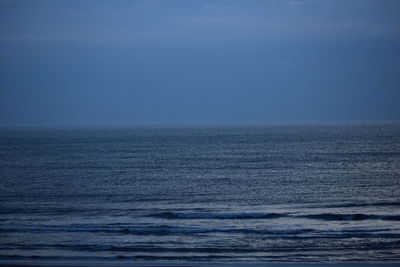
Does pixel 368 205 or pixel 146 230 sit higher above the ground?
pixel 146 230

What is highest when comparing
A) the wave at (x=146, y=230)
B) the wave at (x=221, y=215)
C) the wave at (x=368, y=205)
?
the wave at (x=146, y=230)

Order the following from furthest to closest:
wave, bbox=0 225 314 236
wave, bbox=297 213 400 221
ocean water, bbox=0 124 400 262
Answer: wave, bbox=297 213 400 221
wave, bbox=0 225 314 236
ocean water, bbox=0 124 400 262

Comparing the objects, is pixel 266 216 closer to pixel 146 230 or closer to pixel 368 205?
pixel 146 230

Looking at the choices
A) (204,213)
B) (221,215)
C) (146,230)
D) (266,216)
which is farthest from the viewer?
(204,213)

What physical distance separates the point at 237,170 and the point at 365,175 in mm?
12710

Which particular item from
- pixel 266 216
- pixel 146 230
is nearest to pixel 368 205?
pixel 266 216

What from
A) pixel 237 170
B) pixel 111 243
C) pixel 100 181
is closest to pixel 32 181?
pixel 100 181

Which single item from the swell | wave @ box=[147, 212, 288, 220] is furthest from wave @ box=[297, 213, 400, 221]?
wave @ box=[147, 212, 288, 220]

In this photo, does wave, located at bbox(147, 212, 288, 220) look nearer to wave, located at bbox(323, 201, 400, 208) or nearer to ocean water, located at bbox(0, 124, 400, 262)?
ocean water, located at bbox(0, 124, 400, 262)

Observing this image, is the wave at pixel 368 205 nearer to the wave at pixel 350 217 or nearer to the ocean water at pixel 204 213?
the ocean water at pixel 204 213

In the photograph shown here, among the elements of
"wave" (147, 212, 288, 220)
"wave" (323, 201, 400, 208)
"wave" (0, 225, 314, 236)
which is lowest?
"wave" (323, 201, 400, 208)

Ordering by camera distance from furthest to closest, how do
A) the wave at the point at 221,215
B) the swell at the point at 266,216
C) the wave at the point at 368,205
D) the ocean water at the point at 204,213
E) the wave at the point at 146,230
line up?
the wave at the point at 368,205 < the wave at the point at 221,215 < the swell at the point at 266,216 < the wave at the point at 146,230 < the ocean water at the point at 204,213

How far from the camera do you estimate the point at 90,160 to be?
62.9 metres

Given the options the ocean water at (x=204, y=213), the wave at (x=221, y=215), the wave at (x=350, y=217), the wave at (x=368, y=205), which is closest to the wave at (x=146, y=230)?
the ocean water at (x=204, y=213)
